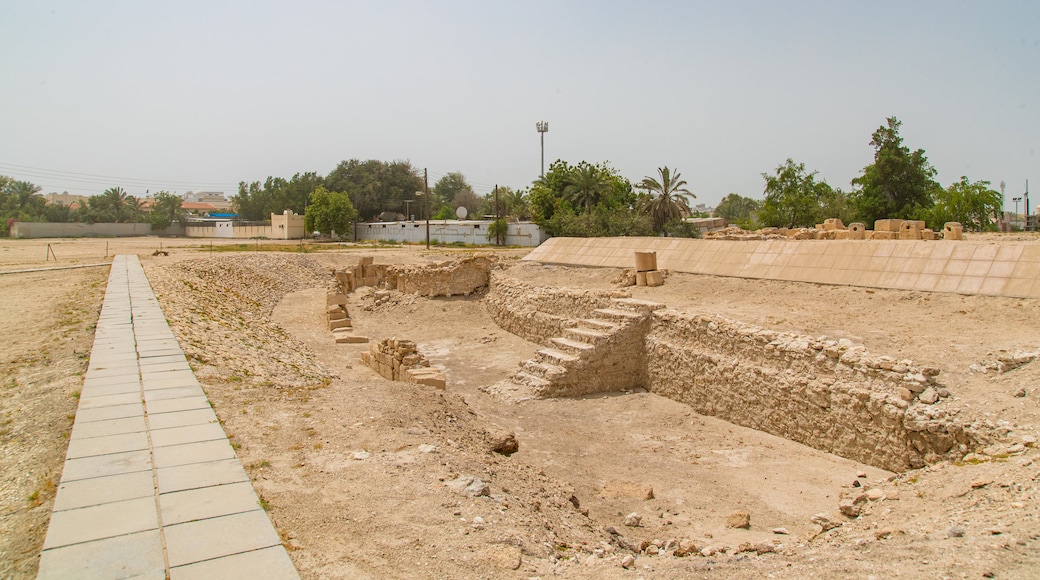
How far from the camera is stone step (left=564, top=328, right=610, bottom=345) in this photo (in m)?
12.0

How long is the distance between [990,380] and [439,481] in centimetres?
625

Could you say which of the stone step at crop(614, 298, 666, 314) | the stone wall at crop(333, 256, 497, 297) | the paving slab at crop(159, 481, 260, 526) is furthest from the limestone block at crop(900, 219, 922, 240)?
the paving slab at crop(159, 481, 260, 526)

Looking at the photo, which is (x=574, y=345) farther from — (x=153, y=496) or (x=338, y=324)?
(x=153, y=496)

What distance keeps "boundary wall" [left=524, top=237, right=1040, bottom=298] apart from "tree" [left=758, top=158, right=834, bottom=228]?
20803 millimetres

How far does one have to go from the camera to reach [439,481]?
5.14m

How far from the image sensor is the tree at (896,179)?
1246 inches

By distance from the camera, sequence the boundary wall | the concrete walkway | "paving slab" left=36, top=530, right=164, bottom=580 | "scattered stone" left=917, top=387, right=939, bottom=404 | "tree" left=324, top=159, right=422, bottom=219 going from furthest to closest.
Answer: "tree" left=324, top=159, right=422, bottom=219
the boundary wall
"scattered stone" left=917, top=387, right=939, bottom=404
the concrete walkway
"paving slab" left=36, top=530, right=164, bottom=580

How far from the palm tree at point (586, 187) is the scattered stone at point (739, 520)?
35751mm

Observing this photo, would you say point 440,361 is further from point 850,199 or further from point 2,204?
point 2,204

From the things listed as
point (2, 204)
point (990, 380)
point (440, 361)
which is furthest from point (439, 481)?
point (2, 204)

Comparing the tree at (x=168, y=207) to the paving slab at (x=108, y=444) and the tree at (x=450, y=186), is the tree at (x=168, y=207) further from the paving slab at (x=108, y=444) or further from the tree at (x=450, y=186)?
the paving slab at (x=108, y=444)

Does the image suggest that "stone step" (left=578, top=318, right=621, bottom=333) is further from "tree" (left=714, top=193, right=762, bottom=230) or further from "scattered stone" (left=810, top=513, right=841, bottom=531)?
"tree" (left=714, top=193, right=762, bottom=230)

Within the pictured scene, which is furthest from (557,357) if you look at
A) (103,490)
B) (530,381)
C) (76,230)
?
(76,230)

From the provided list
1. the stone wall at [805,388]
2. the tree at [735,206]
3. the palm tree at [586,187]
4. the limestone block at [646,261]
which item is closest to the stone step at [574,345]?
the stone wall at [805,388]
